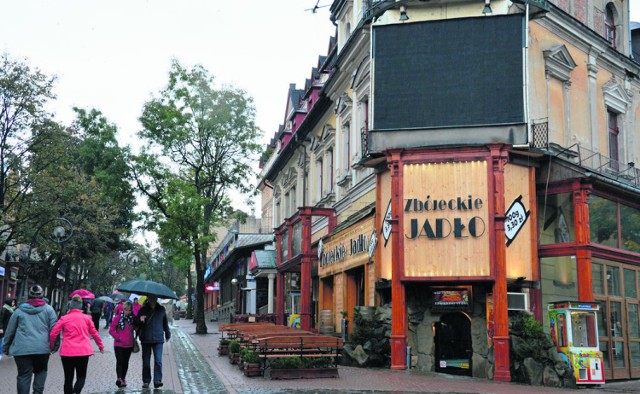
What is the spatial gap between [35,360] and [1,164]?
1715cm

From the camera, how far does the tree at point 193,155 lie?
34.8m

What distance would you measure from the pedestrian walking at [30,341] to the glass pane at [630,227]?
613 inches

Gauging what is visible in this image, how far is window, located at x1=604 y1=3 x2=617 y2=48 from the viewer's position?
80.4 feet

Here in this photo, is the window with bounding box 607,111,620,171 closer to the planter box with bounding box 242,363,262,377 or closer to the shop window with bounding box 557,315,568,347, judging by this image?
the shop window with bounding box 557,315,568,347

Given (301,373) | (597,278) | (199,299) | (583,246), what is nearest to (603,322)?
(597,278)

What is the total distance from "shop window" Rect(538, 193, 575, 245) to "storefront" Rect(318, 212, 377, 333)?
4357mm

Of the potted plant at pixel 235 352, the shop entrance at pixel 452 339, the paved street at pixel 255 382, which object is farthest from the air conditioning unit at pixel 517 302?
the potted plant at pixel 235 352

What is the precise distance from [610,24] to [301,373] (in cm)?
1699

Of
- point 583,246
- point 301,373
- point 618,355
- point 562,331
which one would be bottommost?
point 301,373

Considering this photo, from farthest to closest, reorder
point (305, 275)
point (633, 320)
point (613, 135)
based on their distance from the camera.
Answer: point (305, 275) < point (613, 135) < point (633, 320)

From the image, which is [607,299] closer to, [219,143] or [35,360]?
[35,360]

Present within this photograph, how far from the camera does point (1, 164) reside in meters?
25.2

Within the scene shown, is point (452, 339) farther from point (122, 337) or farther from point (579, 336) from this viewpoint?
point (122, 337)

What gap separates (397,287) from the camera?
17.6 meters
